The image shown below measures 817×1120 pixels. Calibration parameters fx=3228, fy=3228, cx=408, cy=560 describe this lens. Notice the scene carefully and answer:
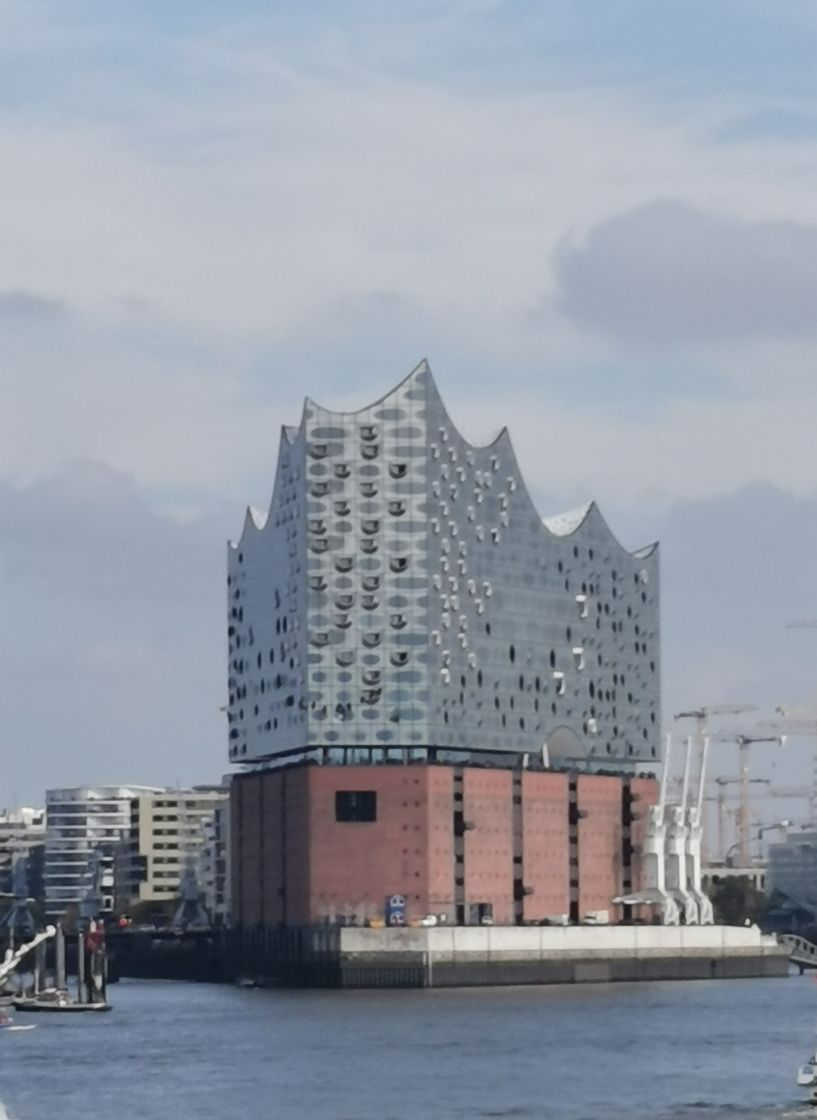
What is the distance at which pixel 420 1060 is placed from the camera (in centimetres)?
13162

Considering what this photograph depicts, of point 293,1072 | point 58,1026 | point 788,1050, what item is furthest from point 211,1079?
point 58,1026

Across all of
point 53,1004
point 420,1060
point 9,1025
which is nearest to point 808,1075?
point 420,1060

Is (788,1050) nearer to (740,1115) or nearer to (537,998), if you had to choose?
(740,1115)

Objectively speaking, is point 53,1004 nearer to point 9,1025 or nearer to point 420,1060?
point 9,1025

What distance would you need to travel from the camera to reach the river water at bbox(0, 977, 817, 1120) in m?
109

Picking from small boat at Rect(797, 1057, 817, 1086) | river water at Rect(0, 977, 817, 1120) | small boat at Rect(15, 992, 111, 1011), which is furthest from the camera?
small boat at Rect(15, 992, 111, 1011)

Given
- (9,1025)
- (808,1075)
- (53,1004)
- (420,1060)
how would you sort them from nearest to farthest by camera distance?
(808,1075), (420,1060), (9,1025), (53,1004)

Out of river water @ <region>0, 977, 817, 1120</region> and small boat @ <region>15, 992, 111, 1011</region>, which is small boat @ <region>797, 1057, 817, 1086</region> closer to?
river water @ <region>0, 977, 817, 1120</region>

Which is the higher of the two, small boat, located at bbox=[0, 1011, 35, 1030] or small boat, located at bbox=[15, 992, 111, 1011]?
small boat, located at bbox=[15, 992, 111, 1011]

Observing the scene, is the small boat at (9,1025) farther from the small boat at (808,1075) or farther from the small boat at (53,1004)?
the small boat at (808,1075)

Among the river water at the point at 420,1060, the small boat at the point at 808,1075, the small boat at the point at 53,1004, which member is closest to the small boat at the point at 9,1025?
the river water at the point at 420,1060

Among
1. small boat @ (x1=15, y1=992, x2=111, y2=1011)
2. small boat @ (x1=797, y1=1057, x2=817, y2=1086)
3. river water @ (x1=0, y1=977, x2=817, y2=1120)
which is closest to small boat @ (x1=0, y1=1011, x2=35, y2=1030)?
river water @ (x1=0, y1=977, x2=817, y2=1120)

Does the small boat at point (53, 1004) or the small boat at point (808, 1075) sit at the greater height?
the small boat at point (53, 1004)

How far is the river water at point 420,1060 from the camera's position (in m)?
109
